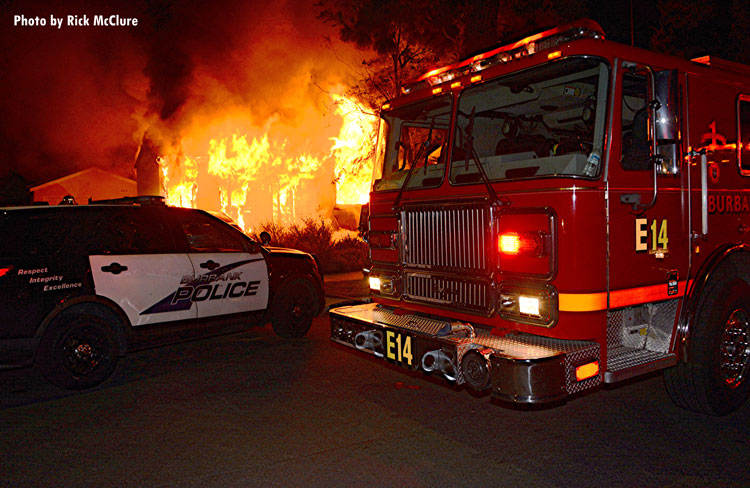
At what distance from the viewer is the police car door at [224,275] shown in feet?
22.2

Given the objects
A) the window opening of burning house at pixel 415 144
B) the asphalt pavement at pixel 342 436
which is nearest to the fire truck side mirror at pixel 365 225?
the window opening of burning house at pixel 415 144

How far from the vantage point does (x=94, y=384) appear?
5.91 m

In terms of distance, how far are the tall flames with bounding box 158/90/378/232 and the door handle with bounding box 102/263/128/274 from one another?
1676 cm

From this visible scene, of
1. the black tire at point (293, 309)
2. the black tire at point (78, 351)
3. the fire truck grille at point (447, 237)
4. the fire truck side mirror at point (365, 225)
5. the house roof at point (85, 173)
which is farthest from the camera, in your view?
the house roof at point (85, 173)

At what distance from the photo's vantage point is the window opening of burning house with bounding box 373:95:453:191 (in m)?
5.33

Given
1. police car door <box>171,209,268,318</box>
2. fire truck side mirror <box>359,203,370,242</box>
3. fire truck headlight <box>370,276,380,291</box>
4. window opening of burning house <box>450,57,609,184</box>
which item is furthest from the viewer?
police car door <box>171,209,268,318</box>

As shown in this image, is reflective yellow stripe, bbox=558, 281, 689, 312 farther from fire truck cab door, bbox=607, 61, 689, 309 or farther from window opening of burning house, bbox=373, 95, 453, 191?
window opening of burning house, bbox=373, 95, 453, 191

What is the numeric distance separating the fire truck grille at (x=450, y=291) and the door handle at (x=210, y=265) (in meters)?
2.47

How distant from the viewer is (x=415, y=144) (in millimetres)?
5883

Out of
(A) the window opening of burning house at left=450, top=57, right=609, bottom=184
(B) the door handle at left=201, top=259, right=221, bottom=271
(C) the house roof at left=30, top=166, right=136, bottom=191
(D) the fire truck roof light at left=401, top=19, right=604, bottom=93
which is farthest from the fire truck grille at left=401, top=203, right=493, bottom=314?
(C) the house roof at left=30, top=166, right=136, bottom=191

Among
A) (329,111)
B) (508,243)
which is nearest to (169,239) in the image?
(508,243)

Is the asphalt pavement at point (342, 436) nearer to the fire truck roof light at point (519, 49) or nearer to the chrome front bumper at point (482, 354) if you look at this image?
the chrome front bumper at point (482, 354)

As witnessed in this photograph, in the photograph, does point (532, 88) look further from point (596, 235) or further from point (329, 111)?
point (329, 111)

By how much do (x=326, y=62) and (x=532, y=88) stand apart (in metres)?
18.6
